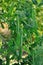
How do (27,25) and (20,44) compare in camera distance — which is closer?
(20,44)

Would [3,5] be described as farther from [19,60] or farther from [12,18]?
[19,60]

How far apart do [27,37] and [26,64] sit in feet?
0.47

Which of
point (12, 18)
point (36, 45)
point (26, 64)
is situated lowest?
point (26, 64)

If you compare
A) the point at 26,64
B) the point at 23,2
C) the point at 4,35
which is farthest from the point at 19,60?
the point at 23,2

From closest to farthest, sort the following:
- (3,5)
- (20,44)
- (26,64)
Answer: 1. (20,44)
2. (26,64)
3. (3,5)

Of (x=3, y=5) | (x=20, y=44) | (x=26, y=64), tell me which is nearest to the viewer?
(x=20, y=44)

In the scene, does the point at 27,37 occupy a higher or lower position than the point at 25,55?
higher

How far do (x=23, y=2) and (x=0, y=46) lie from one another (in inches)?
11.0

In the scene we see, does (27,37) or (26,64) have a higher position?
(27,37)

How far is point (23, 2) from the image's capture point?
4.58 ft

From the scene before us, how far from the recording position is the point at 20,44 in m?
1.20

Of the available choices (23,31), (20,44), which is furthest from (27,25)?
(20,44)

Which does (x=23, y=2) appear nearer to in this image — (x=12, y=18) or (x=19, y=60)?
(x=12, y=18)

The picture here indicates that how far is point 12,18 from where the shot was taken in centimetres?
135
